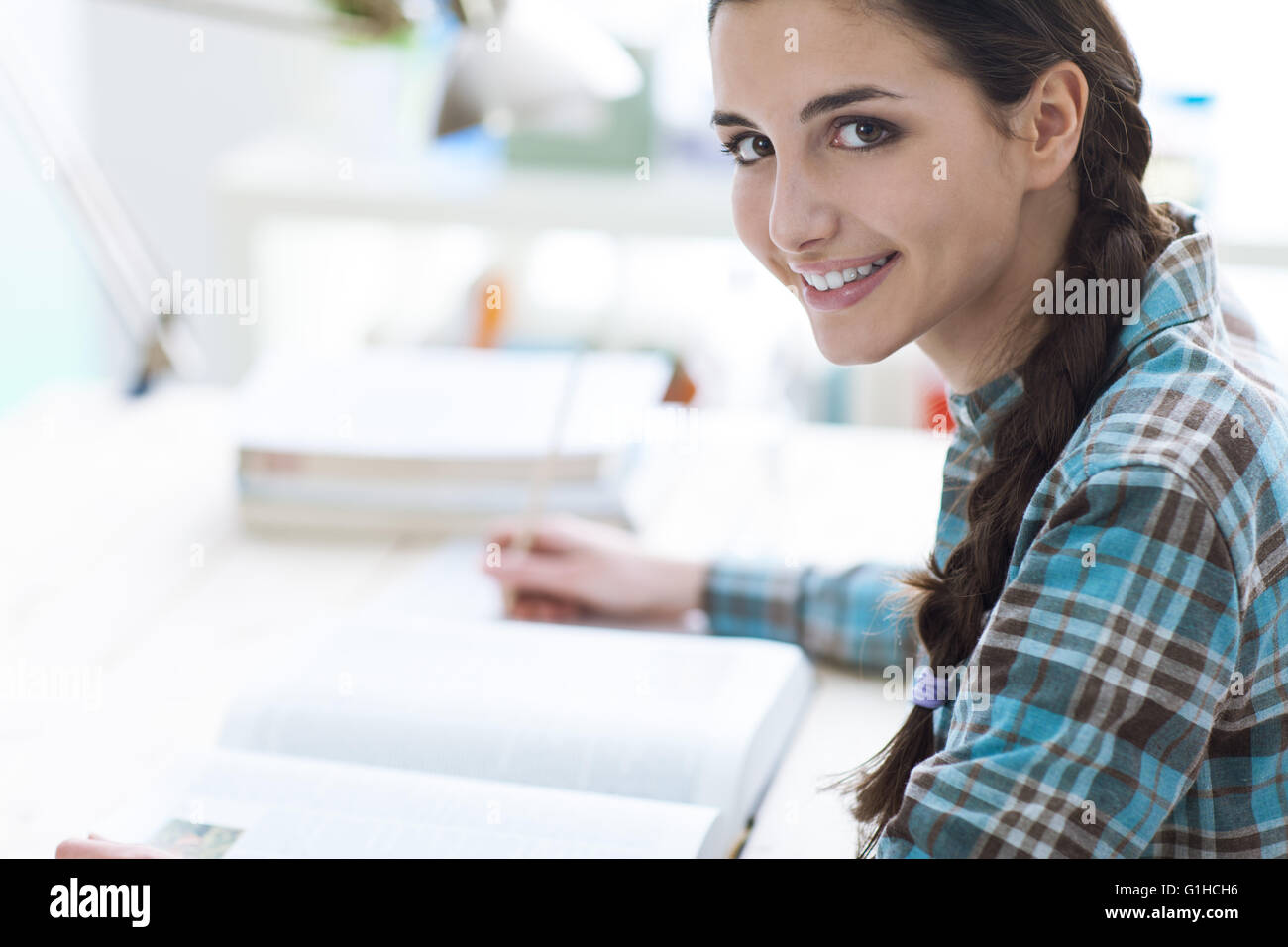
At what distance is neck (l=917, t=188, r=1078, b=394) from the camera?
0.77 meters

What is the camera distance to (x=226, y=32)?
273 cm

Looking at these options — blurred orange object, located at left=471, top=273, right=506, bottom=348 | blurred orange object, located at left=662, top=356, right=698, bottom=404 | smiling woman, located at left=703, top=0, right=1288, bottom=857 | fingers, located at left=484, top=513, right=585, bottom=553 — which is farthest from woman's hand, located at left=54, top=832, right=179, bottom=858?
blurred orange object, located at left=471, top=273, right=506, bottom=348

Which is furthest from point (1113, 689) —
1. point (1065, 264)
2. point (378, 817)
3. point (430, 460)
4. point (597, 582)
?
point (430, 460)

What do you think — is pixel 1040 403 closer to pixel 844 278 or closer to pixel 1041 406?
pixel 1041 406

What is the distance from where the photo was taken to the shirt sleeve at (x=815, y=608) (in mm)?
1031

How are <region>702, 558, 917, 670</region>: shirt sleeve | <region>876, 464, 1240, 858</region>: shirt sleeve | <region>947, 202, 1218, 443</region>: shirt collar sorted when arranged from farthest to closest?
<region>702, 558, 917, 670</region>: shirt sleeve, <region>947, 202, 1218, 443</region>: shirt collar, <region>876, 464, 1240, 858</region>: shirt sleeve

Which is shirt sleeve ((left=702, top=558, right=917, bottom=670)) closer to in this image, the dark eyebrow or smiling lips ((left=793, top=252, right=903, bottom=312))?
smiling lips ((left=793, top=252, right=903, bottom=312))

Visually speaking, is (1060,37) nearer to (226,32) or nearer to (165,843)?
(165,843)

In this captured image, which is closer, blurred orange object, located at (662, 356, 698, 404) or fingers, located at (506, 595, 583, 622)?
fingers, located at (506, 595, 583, 622)

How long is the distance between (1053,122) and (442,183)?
1.60m

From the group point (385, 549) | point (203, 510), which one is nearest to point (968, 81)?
point (385, 549)

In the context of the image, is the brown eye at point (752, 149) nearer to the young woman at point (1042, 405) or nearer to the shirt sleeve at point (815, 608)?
the young woman at point (1042, 405)

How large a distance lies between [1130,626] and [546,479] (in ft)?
2.44

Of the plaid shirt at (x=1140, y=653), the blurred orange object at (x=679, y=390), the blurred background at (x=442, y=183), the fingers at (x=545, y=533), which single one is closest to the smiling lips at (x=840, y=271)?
the plaid shirt at (x=1140, y=653)
